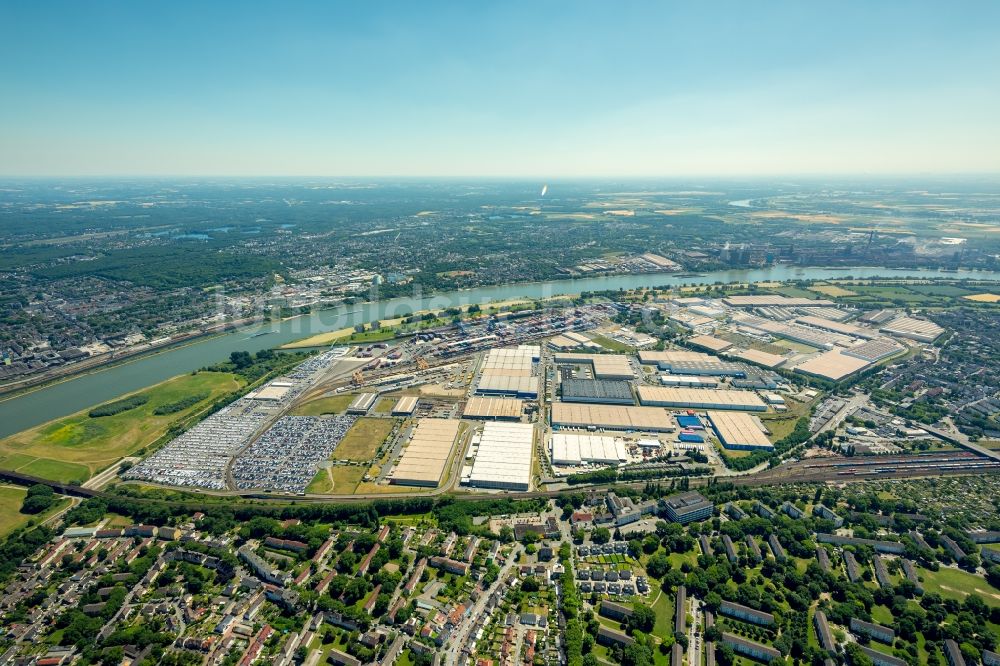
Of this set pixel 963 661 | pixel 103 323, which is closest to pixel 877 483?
pixel 963 661

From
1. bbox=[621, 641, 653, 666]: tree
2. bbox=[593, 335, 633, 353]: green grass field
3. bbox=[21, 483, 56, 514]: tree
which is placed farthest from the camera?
bbox=[593, 335, 633, 353]: green grass field

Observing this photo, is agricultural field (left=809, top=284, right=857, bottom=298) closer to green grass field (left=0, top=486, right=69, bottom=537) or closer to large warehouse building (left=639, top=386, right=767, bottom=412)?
large warehouse building (left=639, top=386, right=767, bottom=412)

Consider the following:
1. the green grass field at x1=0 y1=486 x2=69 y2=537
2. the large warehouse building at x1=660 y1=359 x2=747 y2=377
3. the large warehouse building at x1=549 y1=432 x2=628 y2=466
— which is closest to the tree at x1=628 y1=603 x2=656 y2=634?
the large warehouse building at x1=549 y1=432 x2=628 y2=466

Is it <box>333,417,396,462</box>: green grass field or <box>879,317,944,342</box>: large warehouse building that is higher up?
<box>879,317,944,342</box>: large warehouse building

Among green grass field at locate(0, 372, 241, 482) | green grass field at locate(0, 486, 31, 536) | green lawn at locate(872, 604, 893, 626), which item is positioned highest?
green lawn at locate(872, 604, 893, 626)

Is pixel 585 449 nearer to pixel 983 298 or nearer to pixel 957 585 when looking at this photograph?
pixel 957 585

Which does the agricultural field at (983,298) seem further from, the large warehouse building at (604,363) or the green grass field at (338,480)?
the green grass field at (338,480)

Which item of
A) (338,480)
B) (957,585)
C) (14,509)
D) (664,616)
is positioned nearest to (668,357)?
(957,585)
